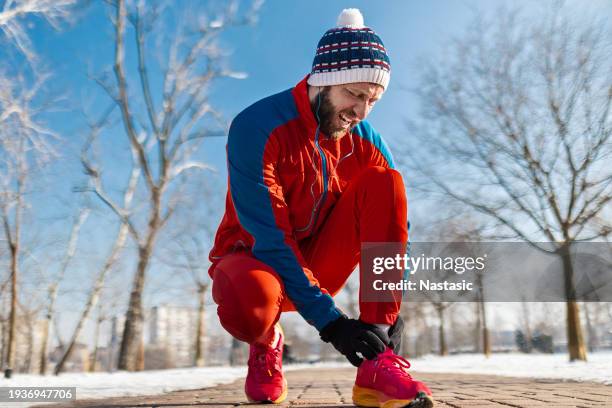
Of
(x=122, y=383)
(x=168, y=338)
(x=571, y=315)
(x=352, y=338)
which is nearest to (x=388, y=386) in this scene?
(x=352, y=338)

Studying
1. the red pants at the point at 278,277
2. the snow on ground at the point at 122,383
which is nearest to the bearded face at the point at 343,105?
the red pants at the point at 278,277

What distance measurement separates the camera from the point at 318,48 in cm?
218

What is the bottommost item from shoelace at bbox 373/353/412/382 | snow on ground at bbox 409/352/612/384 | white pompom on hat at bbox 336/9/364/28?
snow on ground at bbox 409/352/612/384

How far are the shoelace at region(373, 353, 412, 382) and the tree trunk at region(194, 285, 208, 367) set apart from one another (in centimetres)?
2025

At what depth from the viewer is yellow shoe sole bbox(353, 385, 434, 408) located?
144 centimetres

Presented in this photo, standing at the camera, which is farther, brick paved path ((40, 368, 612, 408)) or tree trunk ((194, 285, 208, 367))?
tree trunk ((194, 285, 208, 367))

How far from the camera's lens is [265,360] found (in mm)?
2102

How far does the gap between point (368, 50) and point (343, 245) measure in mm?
819

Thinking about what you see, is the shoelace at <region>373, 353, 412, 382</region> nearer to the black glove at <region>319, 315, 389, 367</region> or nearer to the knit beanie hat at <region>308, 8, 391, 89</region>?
the black glove at <region>319, 315, 389, 367</region>

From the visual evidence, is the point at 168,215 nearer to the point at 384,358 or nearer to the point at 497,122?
the point at 497,122

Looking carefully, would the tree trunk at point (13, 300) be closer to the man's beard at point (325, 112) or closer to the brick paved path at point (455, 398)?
the brick paved path at point (455, 398)

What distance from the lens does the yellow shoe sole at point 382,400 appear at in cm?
144

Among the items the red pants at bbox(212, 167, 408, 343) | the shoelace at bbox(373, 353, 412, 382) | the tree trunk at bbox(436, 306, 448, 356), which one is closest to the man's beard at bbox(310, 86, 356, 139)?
the red pants at bbox(212, 167, 408, 343)

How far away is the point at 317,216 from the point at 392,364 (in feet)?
2.51
